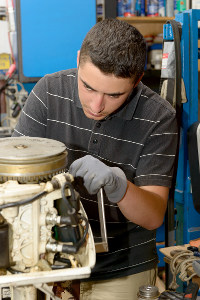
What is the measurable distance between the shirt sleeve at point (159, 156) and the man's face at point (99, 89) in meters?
0.21

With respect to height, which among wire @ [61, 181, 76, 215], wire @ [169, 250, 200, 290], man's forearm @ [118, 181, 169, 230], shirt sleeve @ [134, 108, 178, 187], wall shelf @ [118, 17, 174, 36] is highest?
wall shelf @ [118, 17, 174, 36]

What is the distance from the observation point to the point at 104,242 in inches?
31.5

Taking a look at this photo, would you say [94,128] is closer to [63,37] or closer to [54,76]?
[54,76]

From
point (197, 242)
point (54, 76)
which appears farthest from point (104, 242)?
point (197, 242)

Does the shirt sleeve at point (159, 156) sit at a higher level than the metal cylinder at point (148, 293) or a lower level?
higher

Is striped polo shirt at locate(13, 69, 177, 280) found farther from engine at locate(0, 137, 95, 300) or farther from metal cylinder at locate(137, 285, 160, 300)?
engine at locate(0, 137, 95, 300)

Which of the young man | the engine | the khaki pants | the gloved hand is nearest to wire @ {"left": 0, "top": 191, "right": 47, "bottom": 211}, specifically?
the engine

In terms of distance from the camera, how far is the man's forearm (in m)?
1.04

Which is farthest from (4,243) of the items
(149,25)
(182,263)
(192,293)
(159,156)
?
(149,25)

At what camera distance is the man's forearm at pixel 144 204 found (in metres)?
1.04

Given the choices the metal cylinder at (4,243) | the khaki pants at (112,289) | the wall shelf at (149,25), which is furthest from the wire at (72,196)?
the wall shelf at (149,25)

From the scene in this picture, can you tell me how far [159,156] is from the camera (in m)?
1.21

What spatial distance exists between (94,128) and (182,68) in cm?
77

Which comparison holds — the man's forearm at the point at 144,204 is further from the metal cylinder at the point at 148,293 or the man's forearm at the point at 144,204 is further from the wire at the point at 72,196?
the wire at the point at 72,196
